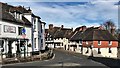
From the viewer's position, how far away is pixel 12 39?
117ft

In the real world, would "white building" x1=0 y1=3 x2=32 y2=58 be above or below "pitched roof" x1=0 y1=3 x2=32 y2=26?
below

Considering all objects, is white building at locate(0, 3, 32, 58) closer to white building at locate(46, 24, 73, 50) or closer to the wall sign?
the wall sign

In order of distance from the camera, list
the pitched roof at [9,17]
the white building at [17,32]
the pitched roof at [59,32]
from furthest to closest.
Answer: the pitched roof at [59,32] → the pitched roof at [9,17] → the white building at [17,32]

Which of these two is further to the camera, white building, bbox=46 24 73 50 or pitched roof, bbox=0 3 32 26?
white building, bbox=46 24 73 50

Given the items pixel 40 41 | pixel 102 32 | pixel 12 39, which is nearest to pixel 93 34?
pixel 102 32

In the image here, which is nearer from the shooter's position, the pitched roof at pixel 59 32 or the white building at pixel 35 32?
the white building at pixel 35 32

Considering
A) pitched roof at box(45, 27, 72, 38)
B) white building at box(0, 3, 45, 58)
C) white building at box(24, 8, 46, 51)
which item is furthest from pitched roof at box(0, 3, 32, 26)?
pitched roof at box(45, 27, 72, 38)

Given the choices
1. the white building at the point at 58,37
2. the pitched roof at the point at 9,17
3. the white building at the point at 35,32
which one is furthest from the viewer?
the white building at the point at 58,37

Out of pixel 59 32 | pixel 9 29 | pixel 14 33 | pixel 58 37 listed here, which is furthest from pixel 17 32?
pixel 59 32

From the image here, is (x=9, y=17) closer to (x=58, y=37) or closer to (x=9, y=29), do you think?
(x=9, y=29)

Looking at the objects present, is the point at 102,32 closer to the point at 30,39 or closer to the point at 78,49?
the point at 78,49

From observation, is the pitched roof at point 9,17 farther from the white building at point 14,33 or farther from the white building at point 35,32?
the white building at point 35,32

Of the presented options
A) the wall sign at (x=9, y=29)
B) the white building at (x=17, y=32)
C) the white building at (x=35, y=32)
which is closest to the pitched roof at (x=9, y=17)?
the white building at (x=17, y=32)

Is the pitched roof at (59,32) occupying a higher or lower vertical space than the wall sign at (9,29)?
higher
